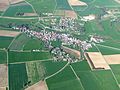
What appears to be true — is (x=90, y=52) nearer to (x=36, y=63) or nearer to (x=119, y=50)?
(x=119, y=50)

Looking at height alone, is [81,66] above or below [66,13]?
above

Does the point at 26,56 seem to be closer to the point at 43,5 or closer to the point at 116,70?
the point at 116,70

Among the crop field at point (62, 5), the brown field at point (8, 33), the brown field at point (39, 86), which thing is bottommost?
the crop field at point (62, 5)

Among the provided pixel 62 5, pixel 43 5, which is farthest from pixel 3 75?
pixel 62 5

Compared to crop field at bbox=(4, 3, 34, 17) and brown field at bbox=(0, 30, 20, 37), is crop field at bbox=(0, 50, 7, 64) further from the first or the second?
crop field at bbox=(4, 3, 34, 17)

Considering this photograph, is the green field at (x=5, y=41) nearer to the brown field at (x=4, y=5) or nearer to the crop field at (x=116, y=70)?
the brown field at (x=4, y=5)

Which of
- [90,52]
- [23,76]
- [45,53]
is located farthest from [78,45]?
[23,76]

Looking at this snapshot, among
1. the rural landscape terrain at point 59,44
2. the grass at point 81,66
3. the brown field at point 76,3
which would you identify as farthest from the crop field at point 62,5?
the grass at point 81,66

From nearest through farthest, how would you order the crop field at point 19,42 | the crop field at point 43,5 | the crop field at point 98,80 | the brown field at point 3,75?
the brown field at point 3,75 → the crop field at point 98,80 → the crop field at point 19,42 → the crop field at point 43,5
